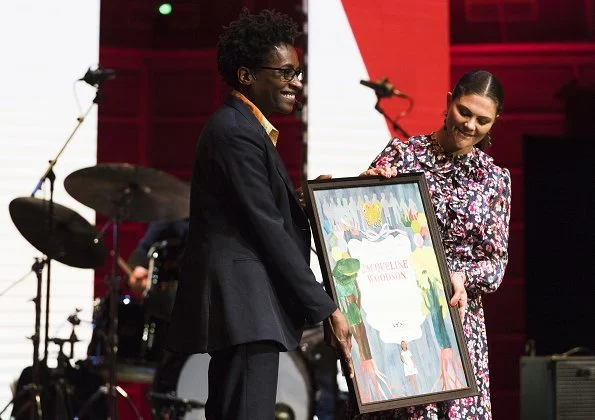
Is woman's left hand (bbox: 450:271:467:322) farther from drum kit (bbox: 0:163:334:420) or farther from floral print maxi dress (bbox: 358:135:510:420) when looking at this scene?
drum kit (bbox: 0:163:334:420)

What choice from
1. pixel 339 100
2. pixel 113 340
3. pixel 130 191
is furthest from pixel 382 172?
pixel 339 100

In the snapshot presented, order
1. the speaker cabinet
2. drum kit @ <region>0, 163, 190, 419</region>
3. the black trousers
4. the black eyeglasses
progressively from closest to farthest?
1. the black trousers
2. the black eyeglasses
3. the speaker cabinet
4. drum kit @ <region>0, 163, 190, 419</region>

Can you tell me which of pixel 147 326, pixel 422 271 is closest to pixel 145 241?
pixel 147 326

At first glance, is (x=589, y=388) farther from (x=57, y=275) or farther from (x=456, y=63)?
(x=57, y=275)

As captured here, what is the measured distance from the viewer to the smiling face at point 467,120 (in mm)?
3096

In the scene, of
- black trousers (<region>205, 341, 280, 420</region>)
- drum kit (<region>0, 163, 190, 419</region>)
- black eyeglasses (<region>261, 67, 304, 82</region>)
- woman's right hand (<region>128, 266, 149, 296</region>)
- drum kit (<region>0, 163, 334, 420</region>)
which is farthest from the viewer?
woman's right hand (<region>128, 266, 149, 296</region>)

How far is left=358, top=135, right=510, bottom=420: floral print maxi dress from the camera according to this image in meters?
3.10

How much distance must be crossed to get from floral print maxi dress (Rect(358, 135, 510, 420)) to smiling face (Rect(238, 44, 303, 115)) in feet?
1.58

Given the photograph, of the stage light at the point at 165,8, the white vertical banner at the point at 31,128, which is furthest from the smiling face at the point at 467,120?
the stage light at the point at 165,8

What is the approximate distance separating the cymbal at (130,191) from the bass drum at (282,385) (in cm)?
86

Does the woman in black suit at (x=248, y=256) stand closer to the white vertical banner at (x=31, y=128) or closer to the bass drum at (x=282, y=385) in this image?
the bass drum at (x=282, y=385)

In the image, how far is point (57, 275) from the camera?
6.39m

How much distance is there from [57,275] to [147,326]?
92 centimetres

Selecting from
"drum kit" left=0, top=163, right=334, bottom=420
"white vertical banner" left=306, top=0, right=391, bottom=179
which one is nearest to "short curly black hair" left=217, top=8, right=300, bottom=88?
"drum kit" left=0, top=163, right=334, bottom=420
